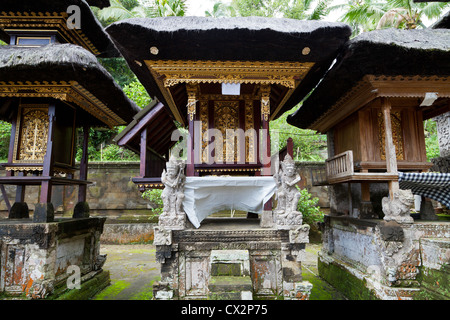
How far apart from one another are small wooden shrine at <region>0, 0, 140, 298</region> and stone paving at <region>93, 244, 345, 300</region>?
0.69 m

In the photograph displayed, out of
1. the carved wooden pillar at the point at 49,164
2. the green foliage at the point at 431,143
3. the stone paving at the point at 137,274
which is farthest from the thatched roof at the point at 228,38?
the green foliage at the point at 431,143

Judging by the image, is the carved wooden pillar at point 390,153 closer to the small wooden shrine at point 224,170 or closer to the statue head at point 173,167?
the small wooden shrine at point 224,170

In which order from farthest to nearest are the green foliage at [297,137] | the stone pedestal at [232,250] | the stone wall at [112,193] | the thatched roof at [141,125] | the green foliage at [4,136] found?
1. the green foliage at [297,137]
2. the green foliage at [4,136]
3. the stone wall at [112,193]
4. the thatched roof at [141,125]
5. the stone pedestal at [232,250]

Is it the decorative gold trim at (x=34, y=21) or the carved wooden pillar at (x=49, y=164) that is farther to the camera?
the decorative gold trim at (x=34, y=21)

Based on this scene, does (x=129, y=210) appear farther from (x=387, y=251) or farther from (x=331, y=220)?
(x=387, y=251)

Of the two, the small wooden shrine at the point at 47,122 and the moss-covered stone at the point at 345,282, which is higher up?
the small wooden shrine at the point at 47,122

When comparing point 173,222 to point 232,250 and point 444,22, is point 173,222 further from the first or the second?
point 444,22

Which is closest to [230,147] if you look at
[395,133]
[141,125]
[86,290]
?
[141,125]

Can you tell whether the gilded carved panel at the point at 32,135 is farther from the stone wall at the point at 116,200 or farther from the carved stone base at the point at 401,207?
the carved stone base at the point at 401,207

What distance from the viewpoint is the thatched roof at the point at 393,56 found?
222 inches

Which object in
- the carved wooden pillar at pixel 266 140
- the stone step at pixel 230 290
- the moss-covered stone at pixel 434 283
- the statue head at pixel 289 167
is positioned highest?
the carved wooden pillar at pixel 266 140

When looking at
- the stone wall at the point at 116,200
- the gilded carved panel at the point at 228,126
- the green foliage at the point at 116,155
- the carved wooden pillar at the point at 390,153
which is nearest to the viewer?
the carved wooden pillar at the point at 390,153

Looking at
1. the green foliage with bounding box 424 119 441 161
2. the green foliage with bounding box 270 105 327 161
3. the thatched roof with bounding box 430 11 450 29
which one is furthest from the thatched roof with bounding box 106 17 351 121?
the green foliage with bounding box 424 119 441 161

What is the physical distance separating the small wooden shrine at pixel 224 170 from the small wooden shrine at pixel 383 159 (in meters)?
1.12
